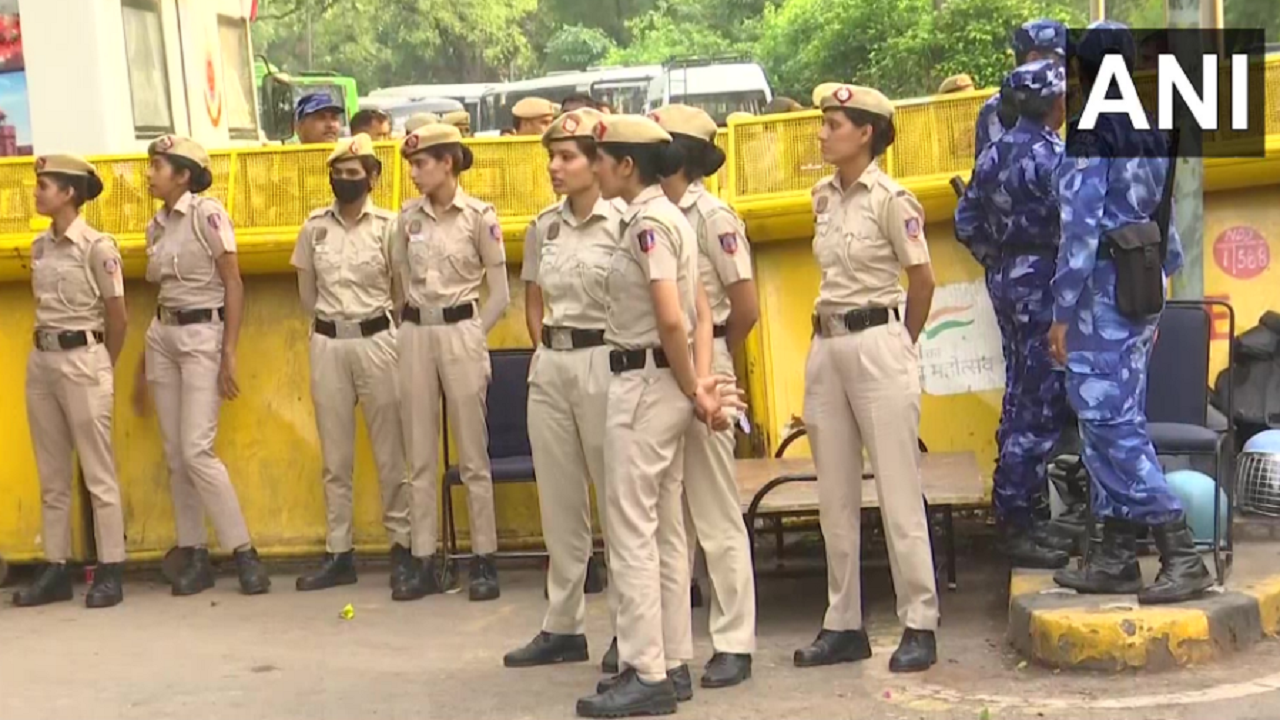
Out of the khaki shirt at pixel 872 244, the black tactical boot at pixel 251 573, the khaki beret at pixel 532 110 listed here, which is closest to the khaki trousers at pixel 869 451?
the khaki shirt at pixel 872 244

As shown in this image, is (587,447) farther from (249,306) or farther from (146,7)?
(146,7)

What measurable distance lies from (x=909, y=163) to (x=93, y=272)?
144 inches

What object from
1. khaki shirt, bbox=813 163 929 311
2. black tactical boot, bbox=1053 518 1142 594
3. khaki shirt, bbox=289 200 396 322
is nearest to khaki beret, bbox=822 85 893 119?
khaki shirt, bbox=813 163 929 311

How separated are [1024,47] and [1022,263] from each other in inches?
34.6

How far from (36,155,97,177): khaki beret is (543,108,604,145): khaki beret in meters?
2.80

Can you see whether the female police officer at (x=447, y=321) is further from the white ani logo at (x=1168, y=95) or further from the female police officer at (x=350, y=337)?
the white ani logo at (x=1168, y=95)

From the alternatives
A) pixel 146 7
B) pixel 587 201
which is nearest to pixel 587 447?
pixel 587 201

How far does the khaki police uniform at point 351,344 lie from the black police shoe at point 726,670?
2436mm

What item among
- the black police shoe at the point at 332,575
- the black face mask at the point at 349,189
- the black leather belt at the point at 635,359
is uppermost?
the black face mask at the point at 349,189

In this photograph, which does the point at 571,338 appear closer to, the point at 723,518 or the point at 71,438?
the point at 723,518

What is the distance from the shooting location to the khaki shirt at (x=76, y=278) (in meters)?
8.01

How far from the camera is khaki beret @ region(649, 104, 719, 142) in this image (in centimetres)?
633

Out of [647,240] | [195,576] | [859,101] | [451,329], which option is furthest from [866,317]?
[195,576]

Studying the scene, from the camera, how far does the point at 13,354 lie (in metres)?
8.62
